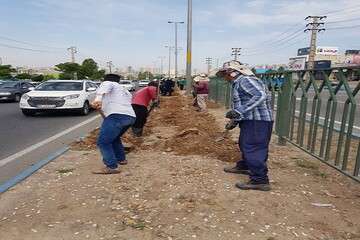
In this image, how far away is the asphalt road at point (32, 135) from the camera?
19.5 feet

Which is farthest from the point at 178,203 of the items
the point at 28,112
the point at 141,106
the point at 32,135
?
the point at 28,112

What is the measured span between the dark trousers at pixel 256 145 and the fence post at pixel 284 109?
7.54 feet

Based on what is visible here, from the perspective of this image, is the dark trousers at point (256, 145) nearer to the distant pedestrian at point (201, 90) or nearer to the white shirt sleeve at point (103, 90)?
Result: the white shirt sleeve at point (103, 90)

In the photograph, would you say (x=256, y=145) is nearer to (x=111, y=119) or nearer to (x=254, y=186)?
(x=254, y=186)

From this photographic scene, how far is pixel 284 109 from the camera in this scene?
21.9ft

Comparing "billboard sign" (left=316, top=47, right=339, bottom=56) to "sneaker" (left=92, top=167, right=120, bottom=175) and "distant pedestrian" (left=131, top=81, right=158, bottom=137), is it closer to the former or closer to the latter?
"distant pedestrian" (left=131, top=81, right=158, bottom=137)

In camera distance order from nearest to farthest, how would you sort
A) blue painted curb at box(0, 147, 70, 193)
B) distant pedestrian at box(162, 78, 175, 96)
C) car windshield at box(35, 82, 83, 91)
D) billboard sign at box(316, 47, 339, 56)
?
blue painted curb at box(0, 147, 70, 193), car windshield at box(35, 82, 83, 91), distant pedestrian at box(162, 78, 175, 96), billboard sign at box(316, 47, 339, 56)

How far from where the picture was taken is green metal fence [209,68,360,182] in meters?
4.41

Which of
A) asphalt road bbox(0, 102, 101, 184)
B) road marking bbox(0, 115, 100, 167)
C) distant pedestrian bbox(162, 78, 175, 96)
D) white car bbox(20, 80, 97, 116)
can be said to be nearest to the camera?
A: asphalt road bbox(0, 102, 101, 184)

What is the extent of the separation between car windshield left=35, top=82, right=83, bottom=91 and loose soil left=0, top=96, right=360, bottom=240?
801cm

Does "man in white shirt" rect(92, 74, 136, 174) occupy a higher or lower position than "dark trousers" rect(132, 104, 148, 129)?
higher

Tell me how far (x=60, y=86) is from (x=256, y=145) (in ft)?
35.7

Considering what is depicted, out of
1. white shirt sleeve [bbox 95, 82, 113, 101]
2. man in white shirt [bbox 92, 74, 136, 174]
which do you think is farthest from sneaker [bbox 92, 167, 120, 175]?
white shirt sleeve [bbox 95, 82, 113, 101]

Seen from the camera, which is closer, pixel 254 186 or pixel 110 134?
pixel 254 186
